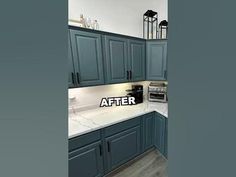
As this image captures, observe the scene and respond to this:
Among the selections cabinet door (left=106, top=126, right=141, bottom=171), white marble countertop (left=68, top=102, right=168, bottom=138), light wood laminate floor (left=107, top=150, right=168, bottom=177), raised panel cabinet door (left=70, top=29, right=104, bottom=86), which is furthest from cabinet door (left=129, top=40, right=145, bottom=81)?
light wood laminate floor (left=107, top=150, right=168, bottom=177)

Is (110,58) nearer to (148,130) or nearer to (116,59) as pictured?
(116,59)

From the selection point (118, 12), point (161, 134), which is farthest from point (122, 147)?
point (118, 12)

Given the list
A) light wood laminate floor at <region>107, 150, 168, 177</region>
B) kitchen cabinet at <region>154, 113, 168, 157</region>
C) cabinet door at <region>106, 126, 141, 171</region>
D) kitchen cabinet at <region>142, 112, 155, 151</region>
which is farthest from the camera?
kitchen cabinet at <region>142, 112, 155, 151</region>

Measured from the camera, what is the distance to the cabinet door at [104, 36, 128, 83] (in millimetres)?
2377

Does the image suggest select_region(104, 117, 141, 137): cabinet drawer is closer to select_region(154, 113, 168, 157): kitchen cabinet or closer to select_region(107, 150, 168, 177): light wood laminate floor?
select_region(154, 113, 168, 157): kitchen cabinet

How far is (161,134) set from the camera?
8.66 feet

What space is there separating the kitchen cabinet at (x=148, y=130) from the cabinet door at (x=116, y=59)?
70cm

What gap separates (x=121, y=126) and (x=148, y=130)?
2.20ft

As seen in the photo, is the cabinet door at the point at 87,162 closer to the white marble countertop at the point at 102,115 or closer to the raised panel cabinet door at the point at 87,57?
the white marble countertop at the point at 102,115

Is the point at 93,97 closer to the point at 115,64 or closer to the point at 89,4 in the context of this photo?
the point at 115,64

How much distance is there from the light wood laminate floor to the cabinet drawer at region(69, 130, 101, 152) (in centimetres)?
72
